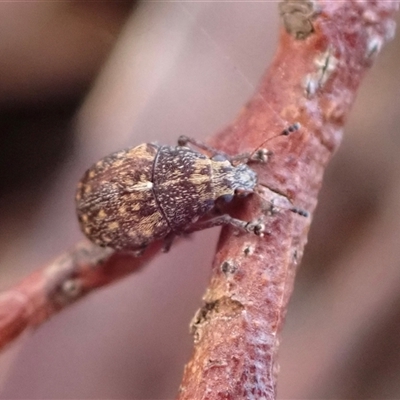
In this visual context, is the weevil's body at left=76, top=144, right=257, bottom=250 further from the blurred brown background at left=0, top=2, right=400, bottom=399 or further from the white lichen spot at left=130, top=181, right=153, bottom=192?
the blurred brown background at left=0, top=2, right=400, bottom=399

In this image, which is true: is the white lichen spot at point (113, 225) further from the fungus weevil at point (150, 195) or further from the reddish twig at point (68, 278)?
the reddish twig at point (68, 278)

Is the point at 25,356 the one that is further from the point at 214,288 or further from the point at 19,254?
the point at 214,288

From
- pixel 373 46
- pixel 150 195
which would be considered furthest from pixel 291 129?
pixel 150 195

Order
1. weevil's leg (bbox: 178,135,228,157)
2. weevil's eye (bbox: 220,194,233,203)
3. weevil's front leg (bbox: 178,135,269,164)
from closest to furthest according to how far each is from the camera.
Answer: weevil's front leg (bbox: 178,135,269,164)
weevil's eye (bbox: 220,194,233,203)
weevil's leg (bbox: 178,135,228,157)

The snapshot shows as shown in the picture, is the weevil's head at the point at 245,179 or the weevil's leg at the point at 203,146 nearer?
the weevil's head at the point at 245,179

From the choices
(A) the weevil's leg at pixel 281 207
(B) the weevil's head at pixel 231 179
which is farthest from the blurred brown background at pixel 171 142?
(A) the weevil's leg at pixel 281 207

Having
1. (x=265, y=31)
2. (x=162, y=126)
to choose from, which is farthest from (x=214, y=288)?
(x=162, y=126)

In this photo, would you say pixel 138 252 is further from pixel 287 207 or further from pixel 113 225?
pixel 287 207

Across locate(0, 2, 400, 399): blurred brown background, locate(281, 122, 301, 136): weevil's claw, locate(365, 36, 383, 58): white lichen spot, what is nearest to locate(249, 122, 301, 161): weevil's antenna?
locate(281, 122, 301, 136): weevil's claw
